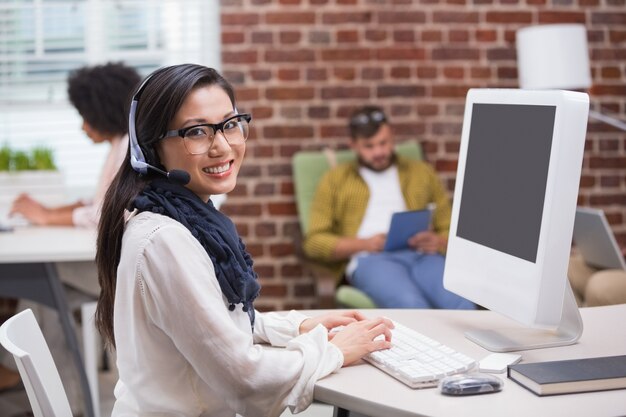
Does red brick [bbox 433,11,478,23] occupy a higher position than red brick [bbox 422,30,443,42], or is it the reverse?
red brick [bbox 433,11,478,23]

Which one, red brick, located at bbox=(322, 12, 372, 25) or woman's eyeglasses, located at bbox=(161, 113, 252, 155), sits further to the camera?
red brick, located at bbox=(322, 12, 372, 25)

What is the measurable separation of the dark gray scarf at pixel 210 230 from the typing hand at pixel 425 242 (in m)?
2.11

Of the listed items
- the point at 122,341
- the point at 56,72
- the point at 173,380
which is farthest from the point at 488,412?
the point at 56,72

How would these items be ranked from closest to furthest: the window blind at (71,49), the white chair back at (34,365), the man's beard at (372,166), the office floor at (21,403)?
1. the white chair back at (34,365)
2. the office floor at (21,403)
3. the man's beard at (372,166)
4. the window blind at (71,49)

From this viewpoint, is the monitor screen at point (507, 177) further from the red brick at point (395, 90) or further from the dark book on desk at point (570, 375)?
the red brick at point (395, 90)

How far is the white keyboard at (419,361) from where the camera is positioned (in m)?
1.49

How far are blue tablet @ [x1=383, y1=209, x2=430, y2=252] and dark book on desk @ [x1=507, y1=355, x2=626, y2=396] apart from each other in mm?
2043

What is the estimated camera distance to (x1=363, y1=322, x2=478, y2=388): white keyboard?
1486 mm

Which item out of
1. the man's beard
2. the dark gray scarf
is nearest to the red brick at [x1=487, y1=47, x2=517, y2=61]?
the man's beard

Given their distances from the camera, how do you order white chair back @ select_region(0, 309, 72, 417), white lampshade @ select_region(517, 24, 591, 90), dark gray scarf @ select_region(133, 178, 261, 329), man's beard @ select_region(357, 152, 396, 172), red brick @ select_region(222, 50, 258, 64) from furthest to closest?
red brick @ select_region(222, 50, 258, 64) → man's beard @ select_region(357, 152, 396, 172) → white lampshade @ select_region(517, 24, 591, 90) → dark gray scarf @ select_region(133, 178, 261, 329) → white chair back @ select_region(0, 309, 72, 417)

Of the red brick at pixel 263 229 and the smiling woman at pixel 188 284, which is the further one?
the red brick at pixel 263 229

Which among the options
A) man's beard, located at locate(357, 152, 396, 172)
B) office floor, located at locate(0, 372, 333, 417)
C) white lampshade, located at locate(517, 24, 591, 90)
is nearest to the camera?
office floor, located at locate(0, 372, 333, 417)

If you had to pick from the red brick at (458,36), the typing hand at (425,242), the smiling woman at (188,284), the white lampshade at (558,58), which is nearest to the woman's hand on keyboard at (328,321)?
the smiling woman at (188,284)

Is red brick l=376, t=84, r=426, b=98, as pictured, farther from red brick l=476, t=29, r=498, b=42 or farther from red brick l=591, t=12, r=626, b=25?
red brick l=591, t=12, r=626, b=25
